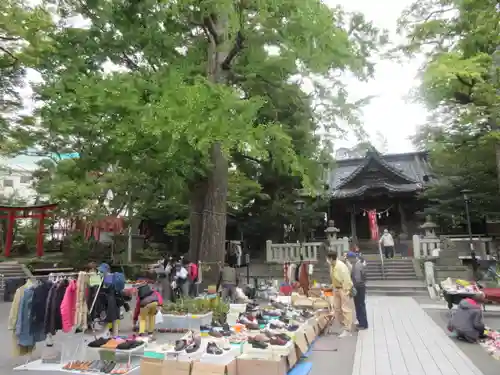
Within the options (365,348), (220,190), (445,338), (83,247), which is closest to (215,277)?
(220,190)

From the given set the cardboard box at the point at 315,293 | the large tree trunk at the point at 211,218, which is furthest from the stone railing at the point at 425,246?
the large tree trunk at the point at 211,218

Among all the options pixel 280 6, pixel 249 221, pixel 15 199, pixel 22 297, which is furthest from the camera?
pixel 15 199

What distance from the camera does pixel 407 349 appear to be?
262 inches

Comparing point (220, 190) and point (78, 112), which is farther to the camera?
point (220, 190)

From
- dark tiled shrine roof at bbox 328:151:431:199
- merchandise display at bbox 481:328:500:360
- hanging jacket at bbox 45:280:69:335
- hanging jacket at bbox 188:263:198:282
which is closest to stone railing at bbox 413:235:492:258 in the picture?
dark tiled shrine roof at bbox 328:151:431:199

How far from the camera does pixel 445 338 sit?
738 cm

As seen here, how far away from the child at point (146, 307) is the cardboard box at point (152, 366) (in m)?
2.52

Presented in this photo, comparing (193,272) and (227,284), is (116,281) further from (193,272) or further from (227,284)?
(227,284)

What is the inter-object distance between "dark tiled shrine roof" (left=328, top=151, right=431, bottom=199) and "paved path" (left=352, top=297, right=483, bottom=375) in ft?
46.5

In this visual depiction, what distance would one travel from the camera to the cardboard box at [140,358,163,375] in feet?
16.3

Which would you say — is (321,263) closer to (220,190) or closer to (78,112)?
(220,190)

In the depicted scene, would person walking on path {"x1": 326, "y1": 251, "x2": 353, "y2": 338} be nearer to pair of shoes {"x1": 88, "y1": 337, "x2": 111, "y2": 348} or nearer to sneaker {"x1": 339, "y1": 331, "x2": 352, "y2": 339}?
sneaker {"x1": 339, "y1": 331, "x2": 352, "y2": 339}

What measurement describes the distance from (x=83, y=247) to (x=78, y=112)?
1527 cm

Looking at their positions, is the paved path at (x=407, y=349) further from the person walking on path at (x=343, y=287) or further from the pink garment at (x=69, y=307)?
the pink garment at (x=69, y=307)
